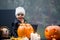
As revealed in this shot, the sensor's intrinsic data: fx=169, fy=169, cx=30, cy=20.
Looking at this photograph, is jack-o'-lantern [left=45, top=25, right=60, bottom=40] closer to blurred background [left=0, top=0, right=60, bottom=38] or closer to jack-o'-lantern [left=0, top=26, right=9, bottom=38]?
blurred background [left=0, top=0, right=60, bottom=38]

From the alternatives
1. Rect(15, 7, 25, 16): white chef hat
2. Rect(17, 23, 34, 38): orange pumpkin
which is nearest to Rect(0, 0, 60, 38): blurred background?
Rect(15, 7, 25, 16): white chef hat

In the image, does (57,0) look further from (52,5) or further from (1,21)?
(1,21)

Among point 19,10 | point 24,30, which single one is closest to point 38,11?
point 19,10

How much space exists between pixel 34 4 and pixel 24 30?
0.33 metres

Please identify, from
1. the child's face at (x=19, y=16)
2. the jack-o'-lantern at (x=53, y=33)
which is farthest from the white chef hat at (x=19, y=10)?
the jack-o'-lantern at (x=53, y=33)

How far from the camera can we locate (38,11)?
1.54m

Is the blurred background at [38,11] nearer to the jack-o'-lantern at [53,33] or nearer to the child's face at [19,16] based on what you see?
the child's face at [19,16]

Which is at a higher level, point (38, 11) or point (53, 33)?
point (38, 11)

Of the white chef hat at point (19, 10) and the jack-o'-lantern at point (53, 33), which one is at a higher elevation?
the white chef hat at point (19, 10)

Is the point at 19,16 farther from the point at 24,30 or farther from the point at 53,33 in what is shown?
the point at 53,33

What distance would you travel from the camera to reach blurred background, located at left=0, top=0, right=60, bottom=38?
152 cm

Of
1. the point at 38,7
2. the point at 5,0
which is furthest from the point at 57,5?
the point at 5,0

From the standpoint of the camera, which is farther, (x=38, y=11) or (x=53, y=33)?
(x=38, y=11)

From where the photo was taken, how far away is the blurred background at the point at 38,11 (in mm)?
1520
